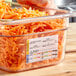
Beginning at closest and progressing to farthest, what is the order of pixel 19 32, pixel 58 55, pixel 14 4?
pixel 19 32
pixel 58 55
pixel 14 4

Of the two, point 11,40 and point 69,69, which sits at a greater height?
point 11,40

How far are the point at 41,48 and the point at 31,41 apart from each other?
0.05 m

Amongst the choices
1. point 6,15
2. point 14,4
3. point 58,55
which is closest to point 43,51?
point 58,55

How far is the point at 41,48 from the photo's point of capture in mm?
736

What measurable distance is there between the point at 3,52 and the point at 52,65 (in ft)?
0.62

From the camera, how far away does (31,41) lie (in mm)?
704

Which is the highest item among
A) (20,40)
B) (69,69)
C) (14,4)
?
(14,4)

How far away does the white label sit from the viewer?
713 millimetres

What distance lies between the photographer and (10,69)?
72 centimetres

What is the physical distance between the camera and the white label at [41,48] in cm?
71

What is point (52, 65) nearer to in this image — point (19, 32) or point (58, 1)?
point (19, 32)

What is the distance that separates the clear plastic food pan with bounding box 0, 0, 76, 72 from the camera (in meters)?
0.68

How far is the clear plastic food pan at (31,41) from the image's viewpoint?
0.68 m

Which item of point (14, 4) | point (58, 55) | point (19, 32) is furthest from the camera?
point (14, 4)
